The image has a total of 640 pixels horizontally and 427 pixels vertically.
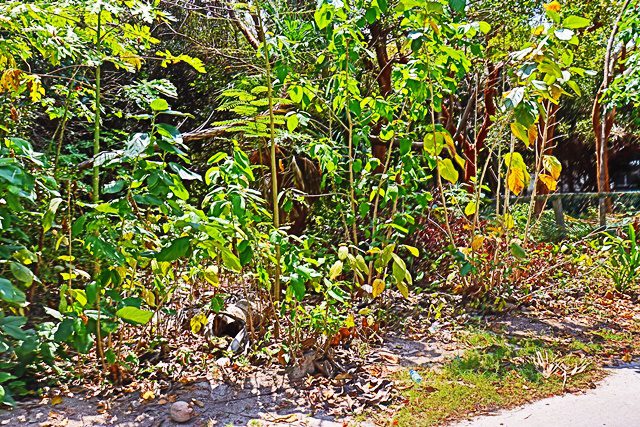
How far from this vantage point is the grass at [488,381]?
2.29 metres

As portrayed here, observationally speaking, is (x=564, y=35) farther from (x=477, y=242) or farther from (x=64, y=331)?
(x=64, y=331)

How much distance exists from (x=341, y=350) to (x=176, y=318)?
1.01 metres

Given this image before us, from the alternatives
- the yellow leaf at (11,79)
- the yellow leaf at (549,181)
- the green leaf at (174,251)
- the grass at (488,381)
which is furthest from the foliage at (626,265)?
the yellow leaf at (11,79)

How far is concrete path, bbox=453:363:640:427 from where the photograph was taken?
7.02 feet

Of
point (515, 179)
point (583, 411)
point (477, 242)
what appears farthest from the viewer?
point (477, 242)

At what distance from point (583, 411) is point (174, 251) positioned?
1991mm

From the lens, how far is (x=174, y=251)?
82.9 inches

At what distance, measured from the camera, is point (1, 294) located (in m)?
1.77

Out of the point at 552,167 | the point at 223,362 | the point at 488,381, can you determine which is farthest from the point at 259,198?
the point at 552,167

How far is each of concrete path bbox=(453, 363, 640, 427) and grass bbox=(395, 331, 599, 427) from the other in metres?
0.07

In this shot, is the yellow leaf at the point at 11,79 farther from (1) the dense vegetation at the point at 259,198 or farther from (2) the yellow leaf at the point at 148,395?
(2) the yellow leaf at the point at 148,395

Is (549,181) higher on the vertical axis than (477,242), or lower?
higher

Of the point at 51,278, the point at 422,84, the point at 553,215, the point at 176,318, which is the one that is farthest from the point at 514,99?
the point at 553,215

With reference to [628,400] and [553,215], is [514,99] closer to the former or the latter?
[628,400]
